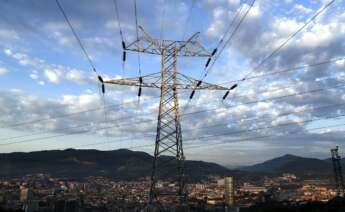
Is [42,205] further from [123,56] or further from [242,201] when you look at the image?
[123,56]

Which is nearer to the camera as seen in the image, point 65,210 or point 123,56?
point 123,56

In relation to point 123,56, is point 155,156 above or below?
below

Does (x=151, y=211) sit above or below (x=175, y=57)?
below

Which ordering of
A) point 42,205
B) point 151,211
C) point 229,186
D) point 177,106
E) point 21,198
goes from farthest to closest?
point 21,198
point 229,186
point 42,205
point 177,106
point 151,211

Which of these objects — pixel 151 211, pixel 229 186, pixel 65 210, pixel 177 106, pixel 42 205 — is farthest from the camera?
pixel 229 186

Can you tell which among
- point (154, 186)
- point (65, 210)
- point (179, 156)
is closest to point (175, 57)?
point (179, 156)

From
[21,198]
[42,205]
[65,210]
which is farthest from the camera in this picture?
[21,198]

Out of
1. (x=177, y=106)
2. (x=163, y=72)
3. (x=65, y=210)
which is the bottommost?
(x=65, y=210)

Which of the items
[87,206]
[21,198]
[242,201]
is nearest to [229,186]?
[242,201]

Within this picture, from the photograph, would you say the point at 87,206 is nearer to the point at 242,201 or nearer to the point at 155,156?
the point at 242,201
